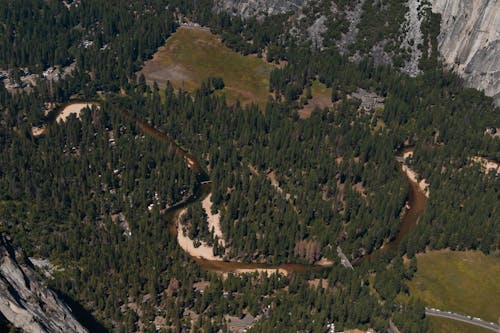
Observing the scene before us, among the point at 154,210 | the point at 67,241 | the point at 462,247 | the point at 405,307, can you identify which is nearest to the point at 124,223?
the point at 154,210

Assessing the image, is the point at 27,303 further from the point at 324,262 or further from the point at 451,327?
the point at 451,327

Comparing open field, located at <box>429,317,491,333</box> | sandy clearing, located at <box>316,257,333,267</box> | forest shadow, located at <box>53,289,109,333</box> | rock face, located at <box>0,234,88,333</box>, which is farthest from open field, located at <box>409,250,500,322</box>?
rock face, located at <box>0,234,88,333</box>

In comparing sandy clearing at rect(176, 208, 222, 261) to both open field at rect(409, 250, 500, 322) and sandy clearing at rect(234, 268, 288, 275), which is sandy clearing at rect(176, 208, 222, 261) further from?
open field at rect(409, 250, 500, 322)

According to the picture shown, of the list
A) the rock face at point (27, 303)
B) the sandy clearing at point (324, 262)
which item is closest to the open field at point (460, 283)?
the sandy clearing at point (324, 262)

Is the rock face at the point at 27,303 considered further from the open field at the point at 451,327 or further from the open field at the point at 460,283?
the open field at the point at 460,283

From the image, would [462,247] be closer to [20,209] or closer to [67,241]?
[67,241]

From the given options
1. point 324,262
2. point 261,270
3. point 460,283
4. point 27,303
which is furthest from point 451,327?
point 27,303
